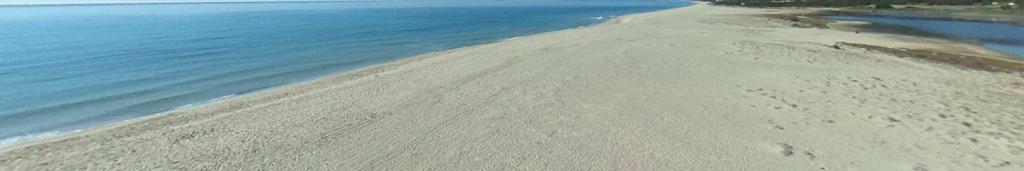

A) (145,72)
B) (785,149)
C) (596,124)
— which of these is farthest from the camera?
(145,72)

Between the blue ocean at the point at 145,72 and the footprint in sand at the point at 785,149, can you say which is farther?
the blue ocean at the point at 145,72

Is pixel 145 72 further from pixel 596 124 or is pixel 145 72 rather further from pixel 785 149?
pixel 785 149

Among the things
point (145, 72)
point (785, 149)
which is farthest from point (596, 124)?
point (145, 72)

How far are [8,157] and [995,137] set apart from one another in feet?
51.6

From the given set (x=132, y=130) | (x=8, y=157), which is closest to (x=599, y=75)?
(x=132, y=130)

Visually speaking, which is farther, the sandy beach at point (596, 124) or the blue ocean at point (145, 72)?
the blue ocean at point (145, 72)

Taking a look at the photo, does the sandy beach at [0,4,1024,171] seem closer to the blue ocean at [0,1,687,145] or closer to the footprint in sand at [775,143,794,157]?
the footprint in sand at [775,143,794,157]

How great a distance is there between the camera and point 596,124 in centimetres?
1070

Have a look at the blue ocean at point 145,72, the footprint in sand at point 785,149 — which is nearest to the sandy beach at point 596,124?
the footprint in sand at point 785,149

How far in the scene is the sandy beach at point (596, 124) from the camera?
852 cm

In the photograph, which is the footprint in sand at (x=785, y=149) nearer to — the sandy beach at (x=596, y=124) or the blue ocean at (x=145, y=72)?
the sandy beach at (x=596, y=124)

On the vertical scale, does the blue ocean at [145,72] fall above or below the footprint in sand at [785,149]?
above

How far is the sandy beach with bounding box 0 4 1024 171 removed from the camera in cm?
852

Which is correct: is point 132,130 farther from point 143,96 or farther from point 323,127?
point 143,96
